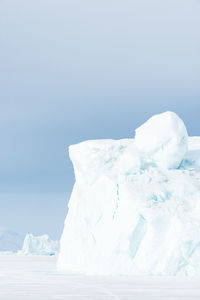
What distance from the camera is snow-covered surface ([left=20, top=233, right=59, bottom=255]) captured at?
69188mm

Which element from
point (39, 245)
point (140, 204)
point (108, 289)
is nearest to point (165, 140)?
point (140, 204)

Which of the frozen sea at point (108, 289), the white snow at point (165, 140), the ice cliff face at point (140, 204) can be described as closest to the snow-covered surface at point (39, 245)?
the ice cliff face at point (140, 204)

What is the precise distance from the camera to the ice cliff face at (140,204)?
2559cm

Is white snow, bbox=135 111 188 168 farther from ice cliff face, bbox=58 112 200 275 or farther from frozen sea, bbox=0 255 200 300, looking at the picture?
frozen sea, bbox=0 255 200 300

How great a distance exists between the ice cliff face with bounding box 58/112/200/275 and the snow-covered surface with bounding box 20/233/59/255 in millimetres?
39158

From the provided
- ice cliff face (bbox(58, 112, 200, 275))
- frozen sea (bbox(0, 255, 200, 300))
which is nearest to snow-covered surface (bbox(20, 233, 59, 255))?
ice cliff face (bbox(58, 112, 200, 275))

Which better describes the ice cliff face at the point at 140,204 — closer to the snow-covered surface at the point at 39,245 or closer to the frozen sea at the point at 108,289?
the frozen sea at the point at 108,289

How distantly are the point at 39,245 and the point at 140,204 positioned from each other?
48.2 m

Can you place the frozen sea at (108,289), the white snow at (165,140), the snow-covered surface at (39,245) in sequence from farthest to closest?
the snow-covered surface at (39,245), the white snow at (165,140), the frozen sea at (108,289)

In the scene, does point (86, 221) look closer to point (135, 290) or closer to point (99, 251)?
point (99, 251)

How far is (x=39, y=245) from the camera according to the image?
240 ft

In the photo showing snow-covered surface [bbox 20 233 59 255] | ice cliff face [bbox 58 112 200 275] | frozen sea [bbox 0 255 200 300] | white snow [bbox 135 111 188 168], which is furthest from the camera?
snow-covered surface [bbox 20 233 59 255]

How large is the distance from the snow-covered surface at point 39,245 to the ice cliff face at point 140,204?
39.2 m

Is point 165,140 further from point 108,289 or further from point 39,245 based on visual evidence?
point 39,245
